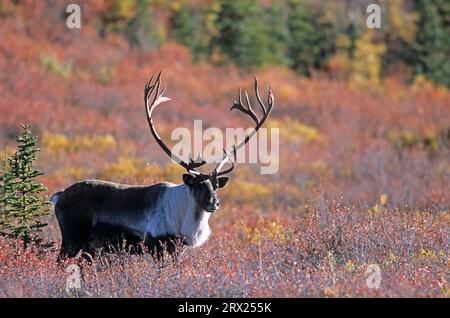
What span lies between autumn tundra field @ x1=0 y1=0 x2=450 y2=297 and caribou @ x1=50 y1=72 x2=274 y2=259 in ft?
0.73

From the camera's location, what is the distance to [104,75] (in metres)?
25.8

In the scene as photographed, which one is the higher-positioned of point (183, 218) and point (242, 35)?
point (242, 35)

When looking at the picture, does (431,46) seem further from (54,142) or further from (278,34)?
(54,142)

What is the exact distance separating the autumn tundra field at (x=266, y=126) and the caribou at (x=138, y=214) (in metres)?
0.22

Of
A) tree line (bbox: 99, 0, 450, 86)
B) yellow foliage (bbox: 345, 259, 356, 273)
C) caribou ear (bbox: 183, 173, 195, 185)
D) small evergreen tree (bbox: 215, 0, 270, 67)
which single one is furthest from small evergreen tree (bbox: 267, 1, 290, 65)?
yellow foliage (bbox: 345, 259, 356, 273)

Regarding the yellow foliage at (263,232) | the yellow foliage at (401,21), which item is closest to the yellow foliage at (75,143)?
the yellow foliage at (263,232)

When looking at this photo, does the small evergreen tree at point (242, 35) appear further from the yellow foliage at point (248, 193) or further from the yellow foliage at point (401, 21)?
the yellow foliage at point (248, 193)

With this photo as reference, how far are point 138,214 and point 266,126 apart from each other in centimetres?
1577

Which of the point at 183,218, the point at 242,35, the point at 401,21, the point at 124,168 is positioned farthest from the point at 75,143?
the point at 401,21

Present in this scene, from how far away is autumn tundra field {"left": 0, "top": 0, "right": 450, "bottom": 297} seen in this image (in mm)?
7895

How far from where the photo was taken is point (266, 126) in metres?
24.3

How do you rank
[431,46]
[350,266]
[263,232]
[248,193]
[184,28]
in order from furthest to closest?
[431,46] < [184,28] < [248,193] < [263,232] < [350,266]
